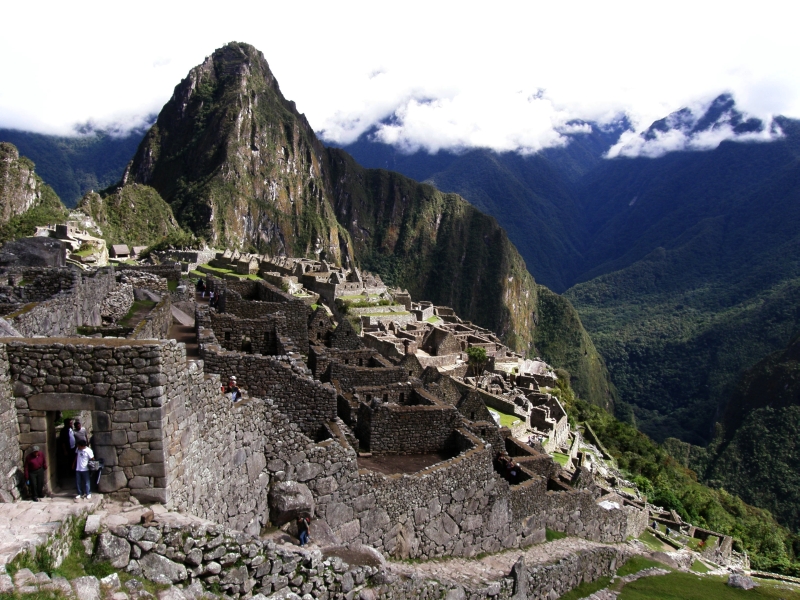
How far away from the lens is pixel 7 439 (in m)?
6.37

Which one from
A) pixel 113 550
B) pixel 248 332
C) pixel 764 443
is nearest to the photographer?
pixel 113 550

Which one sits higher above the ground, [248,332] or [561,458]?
[248,332]

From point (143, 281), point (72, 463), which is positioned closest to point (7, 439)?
point (72, 463)

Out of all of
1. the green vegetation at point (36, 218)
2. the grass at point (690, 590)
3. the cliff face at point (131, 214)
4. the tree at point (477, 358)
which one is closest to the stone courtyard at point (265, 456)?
the grass at point (690, 590)

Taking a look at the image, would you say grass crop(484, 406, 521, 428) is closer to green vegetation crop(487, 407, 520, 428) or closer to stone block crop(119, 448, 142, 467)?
green vegetation crop(487, 407, 520, 428)

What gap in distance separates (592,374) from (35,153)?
16233 cm

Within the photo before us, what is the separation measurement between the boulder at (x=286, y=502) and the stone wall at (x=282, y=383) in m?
1.67

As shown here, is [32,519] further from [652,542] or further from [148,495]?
[652,542]

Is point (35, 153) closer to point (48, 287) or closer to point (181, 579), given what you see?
point (48, 287)

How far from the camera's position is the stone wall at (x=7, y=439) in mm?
6227

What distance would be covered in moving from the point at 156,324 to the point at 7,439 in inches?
315

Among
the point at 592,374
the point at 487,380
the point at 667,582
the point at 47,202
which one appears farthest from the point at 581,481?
the point at 592,374

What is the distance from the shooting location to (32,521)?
5.72 m

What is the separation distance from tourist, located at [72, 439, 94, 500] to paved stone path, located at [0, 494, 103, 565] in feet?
0.39
